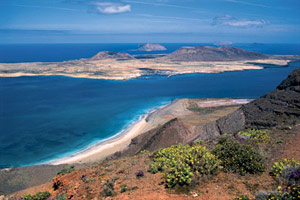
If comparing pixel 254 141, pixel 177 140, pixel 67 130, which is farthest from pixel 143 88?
pixel 254 141

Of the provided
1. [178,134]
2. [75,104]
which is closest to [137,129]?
[178,134]

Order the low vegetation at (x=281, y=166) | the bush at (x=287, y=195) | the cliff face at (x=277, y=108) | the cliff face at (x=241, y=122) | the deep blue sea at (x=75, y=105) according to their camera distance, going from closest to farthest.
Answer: the bush at (x=287, y=195) < the low vegetation at (x=281, y=166) < the cliff face at (x=277, y=108) < the cliff face at (x=241, y=122) < the deep blue sea at (x=75, y=105)

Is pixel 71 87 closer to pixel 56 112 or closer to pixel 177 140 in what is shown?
pixel 56 112

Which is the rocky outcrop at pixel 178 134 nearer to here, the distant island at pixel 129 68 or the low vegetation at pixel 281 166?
the low vegetation at pixel 281 166

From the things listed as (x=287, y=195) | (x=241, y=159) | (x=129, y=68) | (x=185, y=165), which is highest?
(x=129, y=68)

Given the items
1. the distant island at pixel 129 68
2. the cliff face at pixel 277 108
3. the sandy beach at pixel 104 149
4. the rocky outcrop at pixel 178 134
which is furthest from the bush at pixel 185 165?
the distant island at pixel 129 68

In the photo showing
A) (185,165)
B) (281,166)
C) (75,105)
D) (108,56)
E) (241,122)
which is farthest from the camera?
(108,56)

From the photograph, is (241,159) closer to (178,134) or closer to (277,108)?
(277,108)
